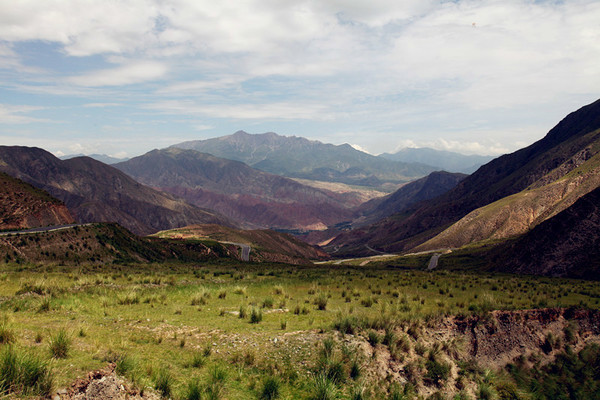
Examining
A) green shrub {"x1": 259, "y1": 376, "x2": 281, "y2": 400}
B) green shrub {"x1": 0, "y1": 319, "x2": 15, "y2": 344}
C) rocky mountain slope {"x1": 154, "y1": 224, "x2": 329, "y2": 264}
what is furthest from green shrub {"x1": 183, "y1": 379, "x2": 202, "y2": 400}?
rocky mountain slope {"x1": 154, "y1": 224, "x2": 329, "y2": 264}

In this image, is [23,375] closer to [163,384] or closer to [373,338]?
[163,384]

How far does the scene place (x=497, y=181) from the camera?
14725cm

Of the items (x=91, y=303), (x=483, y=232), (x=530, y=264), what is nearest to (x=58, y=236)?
(x=91, y=303)

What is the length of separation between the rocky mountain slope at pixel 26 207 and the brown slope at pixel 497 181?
111 meters

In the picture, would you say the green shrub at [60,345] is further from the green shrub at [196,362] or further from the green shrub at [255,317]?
the green shrub at [255,317]

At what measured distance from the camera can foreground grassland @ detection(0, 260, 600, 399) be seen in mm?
8328

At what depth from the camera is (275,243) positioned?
11638cm

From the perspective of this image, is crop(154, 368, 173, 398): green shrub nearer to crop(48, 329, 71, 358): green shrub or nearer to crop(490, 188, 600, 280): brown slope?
crop(48, 329, 71, 358): green shrub

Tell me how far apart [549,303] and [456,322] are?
20.9ft

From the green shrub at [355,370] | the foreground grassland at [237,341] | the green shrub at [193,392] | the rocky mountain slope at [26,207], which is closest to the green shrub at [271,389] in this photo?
the foreground grassland at [237,341]

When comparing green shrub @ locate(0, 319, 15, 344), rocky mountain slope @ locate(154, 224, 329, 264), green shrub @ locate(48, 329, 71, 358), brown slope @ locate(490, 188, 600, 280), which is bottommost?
rocky mountain slope @ locate(154, 224, 329, 264)

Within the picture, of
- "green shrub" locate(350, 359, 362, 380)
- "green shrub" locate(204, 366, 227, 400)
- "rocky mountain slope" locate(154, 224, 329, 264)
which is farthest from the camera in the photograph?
"rocky mountain slope" locate(154, 224, 329, 264)

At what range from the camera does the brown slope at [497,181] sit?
393ft

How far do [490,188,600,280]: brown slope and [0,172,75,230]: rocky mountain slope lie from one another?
90842 mm
